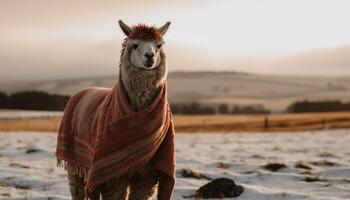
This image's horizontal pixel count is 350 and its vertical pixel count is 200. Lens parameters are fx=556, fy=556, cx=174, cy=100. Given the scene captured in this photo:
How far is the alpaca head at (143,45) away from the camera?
21.6 ft

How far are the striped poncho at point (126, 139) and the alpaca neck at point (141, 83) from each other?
→ 0.09m

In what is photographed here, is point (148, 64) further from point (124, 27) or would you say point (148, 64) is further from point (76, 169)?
point (76, 169)

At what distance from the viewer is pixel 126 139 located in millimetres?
6969

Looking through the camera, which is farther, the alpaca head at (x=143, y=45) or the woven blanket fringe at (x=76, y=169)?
the woven blanket fringe at (x=76, y=169)

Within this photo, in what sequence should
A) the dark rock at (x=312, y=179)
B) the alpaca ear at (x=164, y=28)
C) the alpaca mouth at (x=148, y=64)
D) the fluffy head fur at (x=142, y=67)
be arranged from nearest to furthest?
1. the alpaca mouth at (x=148, y=64)
2. the fluffy head fur at (x=142, y=67)
3. the alpaca ear at (x=164, y=28)
4. the dark rock at (x=312, y=179)

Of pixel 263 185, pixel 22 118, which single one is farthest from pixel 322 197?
pixel 22 118

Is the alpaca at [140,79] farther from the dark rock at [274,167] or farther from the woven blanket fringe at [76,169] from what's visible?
the dark rock at [274,167]

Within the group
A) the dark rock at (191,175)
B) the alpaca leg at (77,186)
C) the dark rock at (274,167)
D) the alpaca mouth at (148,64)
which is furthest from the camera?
the dark rock at (274,167)

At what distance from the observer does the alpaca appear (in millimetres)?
6758

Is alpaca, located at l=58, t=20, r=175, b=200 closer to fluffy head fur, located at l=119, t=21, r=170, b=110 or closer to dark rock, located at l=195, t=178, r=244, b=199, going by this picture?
fluffy head fur, located at l=119, t=21, r=170, b=110

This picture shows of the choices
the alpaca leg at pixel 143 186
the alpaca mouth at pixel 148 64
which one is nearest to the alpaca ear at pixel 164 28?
the alpaca mouth at pixel 148 64

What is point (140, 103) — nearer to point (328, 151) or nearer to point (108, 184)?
point (108, 184)

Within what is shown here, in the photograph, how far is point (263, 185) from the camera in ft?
41.4

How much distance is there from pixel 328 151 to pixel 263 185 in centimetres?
935
